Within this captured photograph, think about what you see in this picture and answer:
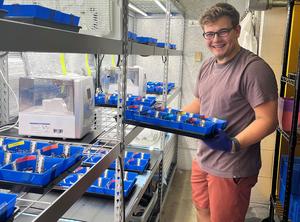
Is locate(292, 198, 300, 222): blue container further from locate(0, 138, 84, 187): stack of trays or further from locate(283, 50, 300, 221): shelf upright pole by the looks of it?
locate(0, 138, 84, 187): stack of trays

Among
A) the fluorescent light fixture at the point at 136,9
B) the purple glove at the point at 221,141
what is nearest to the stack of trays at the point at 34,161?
the purple glove at the point at 221,141

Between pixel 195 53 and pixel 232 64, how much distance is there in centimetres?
229

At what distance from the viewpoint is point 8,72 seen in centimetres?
174

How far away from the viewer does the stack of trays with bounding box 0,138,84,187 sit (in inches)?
36.6

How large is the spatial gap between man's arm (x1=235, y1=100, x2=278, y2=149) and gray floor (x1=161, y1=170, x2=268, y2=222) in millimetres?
1607

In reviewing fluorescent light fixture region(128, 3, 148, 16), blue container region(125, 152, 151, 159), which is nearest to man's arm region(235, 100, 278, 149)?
blue container region(125, 152, 151, 159)

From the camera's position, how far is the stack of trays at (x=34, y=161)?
93 centimetres

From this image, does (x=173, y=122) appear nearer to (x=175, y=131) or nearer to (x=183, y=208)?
(x=175, y=131)

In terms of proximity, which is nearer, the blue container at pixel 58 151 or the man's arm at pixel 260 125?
the blue container at pixel 58 151

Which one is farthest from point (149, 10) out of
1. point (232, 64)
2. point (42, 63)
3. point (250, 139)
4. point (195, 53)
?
point (250, 139)

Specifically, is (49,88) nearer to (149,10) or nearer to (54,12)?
(54,12)

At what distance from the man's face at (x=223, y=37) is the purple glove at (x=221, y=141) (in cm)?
45

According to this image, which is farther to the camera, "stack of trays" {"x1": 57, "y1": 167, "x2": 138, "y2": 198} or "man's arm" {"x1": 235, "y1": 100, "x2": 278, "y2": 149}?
"stack of trays" {"x1": 57, "y1": 167, "x2": 138, "y2": 198}

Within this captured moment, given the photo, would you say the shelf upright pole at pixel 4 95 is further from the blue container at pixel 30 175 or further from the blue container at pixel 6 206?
the blue container at pixel 6 206
